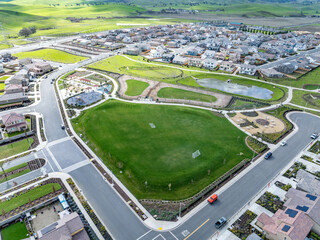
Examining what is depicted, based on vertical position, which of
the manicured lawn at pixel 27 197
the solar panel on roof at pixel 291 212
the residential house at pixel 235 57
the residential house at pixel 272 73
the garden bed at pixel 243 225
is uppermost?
the residential house at pixel 235 57

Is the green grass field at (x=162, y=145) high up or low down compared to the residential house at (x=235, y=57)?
down

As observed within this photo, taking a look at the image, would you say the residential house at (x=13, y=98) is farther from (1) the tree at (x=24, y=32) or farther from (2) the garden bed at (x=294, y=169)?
(1) the tree at (x=24, y=32)

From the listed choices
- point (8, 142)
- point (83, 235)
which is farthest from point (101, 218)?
point (8, 142)

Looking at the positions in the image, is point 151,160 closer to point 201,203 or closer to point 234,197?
point 201,203

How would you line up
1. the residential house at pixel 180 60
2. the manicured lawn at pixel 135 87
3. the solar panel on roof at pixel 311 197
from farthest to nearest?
the residential house at pixel 180 60 < the manicured lawn at pixel 135 87 < the solar panel on roof at pixel 311 197

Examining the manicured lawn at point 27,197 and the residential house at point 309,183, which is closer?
the manicured lawn at point 27,197


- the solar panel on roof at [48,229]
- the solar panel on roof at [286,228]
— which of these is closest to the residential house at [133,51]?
the solar panel on roof at [48,229]

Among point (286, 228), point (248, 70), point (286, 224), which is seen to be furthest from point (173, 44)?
point (286, 228)
